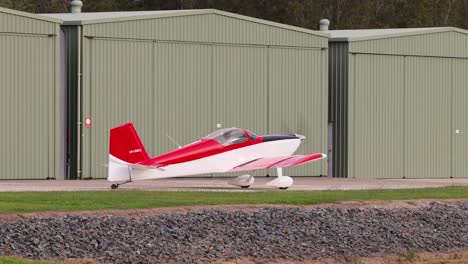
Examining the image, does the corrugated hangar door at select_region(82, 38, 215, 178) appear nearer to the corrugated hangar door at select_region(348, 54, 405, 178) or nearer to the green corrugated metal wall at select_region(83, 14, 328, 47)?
the green corrugated metal wall at select_region(83, 14, 328, 47)

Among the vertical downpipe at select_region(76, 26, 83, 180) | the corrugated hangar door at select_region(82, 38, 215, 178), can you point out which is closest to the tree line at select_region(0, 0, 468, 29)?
the corrugated hangar door at select_region(82, 38, 215, 178)

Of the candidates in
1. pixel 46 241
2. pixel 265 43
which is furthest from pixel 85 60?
pixel 46 241

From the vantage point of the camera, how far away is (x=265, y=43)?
43125 millimetres

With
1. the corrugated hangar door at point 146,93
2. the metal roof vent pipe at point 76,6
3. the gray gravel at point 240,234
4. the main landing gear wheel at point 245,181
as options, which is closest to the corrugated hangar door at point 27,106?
the corrugated hangar door at point 146,93

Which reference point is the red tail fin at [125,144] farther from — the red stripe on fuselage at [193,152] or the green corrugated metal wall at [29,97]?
the green corrugated metal wall at [29,97]

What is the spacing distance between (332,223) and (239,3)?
182 feet

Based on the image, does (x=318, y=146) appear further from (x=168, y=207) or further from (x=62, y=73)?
(x=168, y=207)

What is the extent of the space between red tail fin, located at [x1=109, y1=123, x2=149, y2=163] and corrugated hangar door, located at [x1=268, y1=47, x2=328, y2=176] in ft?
38.6

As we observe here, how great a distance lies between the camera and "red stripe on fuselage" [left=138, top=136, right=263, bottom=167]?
108 feet

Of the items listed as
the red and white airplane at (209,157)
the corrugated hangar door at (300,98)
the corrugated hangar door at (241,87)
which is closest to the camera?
the red and white airplane at (209,157)

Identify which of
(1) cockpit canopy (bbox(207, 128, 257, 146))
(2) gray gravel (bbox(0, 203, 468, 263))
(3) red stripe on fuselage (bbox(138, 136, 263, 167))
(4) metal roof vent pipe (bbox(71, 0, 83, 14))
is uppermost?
(4) metal roof vent pipe (bbox(71, 0, 83, 14))

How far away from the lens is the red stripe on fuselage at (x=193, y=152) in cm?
3288

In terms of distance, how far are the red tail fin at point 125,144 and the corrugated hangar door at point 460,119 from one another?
19.3 meters

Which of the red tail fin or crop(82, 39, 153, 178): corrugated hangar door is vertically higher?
crop(82, 39, 153, 178): corrugated hangar door
